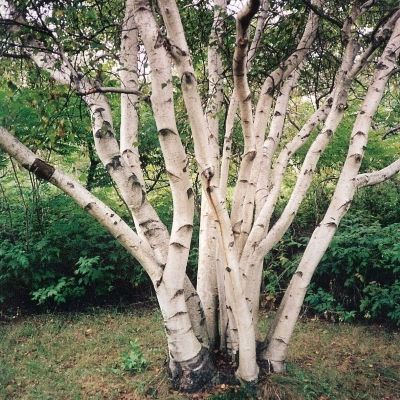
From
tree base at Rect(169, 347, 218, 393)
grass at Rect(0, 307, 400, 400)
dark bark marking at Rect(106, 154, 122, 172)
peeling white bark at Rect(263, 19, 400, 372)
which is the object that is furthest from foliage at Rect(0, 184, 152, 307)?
peeling white bark at Rect(263, 19, 400, 372)

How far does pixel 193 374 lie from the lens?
3697 millimetres

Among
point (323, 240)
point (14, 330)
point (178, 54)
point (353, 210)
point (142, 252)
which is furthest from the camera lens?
point (353, 210)

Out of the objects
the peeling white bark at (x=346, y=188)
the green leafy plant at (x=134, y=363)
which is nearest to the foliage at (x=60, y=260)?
the green leafy plant at (x=134, y=363)

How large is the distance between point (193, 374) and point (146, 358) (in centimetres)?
125

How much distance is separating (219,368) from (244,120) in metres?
2.31

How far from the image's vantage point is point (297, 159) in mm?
8242

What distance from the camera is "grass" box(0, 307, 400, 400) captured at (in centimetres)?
393

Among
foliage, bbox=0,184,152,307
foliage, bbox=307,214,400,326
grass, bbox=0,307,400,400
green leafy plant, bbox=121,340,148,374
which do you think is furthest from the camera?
foliage, bbox=0,184,152,307

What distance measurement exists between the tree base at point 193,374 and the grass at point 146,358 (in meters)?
0.10

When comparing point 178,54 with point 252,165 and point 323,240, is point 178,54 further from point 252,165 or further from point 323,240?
point 323,240

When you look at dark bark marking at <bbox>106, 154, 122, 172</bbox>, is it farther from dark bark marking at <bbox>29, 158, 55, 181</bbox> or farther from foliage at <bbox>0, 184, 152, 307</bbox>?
foliage at <bbox>0, 184, 152, 307</bbox>

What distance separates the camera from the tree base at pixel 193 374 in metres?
3.69

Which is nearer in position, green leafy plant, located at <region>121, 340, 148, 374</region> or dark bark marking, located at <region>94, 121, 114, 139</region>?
dark bark marking, located at <region>94, 121, 114, 139</region>

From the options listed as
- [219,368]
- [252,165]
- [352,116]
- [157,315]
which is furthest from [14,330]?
[352,116]
